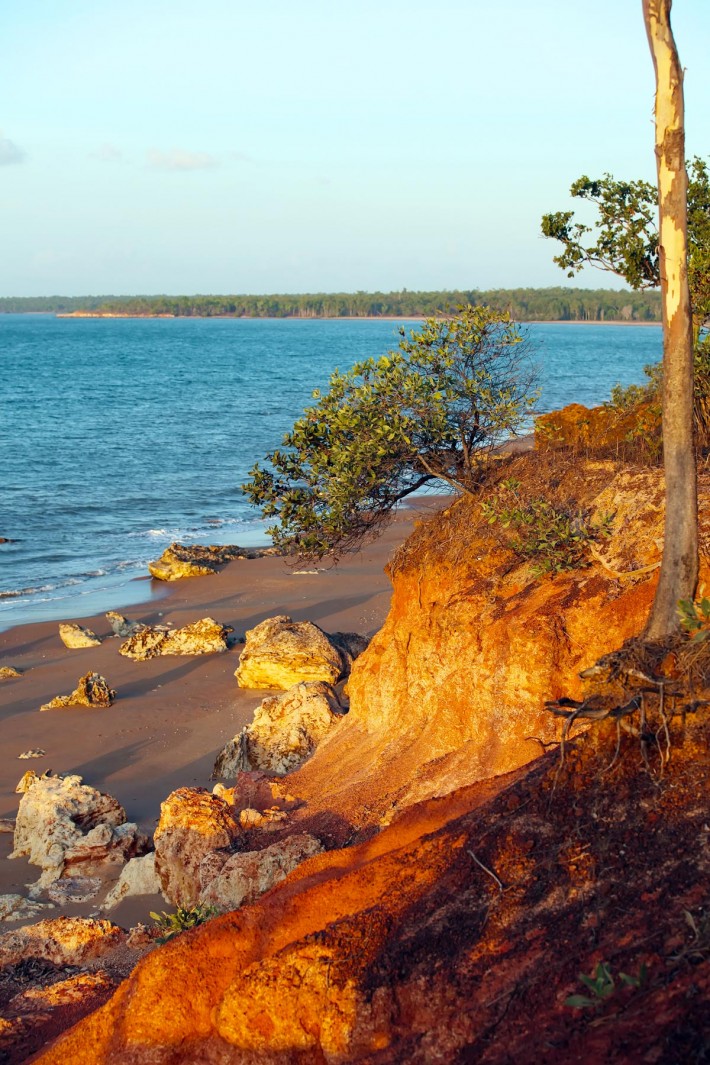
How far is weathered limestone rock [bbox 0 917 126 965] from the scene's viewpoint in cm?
822

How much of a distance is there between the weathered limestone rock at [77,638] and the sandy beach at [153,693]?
0.19m

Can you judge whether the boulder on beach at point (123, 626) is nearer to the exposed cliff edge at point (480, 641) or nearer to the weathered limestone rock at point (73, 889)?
the weathered limestone rock at point (73, 889)

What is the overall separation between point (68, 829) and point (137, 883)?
1357 millimetres

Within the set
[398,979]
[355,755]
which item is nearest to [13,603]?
[355,755]

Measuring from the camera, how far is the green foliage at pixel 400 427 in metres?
10.7

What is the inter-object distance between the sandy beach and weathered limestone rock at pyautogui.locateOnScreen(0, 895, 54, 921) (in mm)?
253

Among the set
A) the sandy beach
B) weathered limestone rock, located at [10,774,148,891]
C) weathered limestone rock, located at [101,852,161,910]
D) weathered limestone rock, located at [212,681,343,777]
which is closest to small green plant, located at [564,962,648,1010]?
the sandy beach

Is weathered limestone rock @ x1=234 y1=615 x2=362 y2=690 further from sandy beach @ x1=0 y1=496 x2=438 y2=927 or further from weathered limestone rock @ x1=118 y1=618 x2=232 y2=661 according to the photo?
weathered limestone rock @ x1=118 y1=618 x2=232 y2=661

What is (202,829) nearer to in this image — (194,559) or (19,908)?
(19,908)

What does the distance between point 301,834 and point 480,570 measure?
118 inches

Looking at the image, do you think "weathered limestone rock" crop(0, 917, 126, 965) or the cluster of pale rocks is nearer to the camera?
"weathered limestone rock" crop(0, 917, 126, 965)

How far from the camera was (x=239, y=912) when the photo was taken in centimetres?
598

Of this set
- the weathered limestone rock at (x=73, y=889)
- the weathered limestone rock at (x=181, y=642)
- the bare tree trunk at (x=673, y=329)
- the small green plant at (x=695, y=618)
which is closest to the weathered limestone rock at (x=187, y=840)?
the weathered limestone rock at (x=73, y=889)

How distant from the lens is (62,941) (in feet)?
27.4
